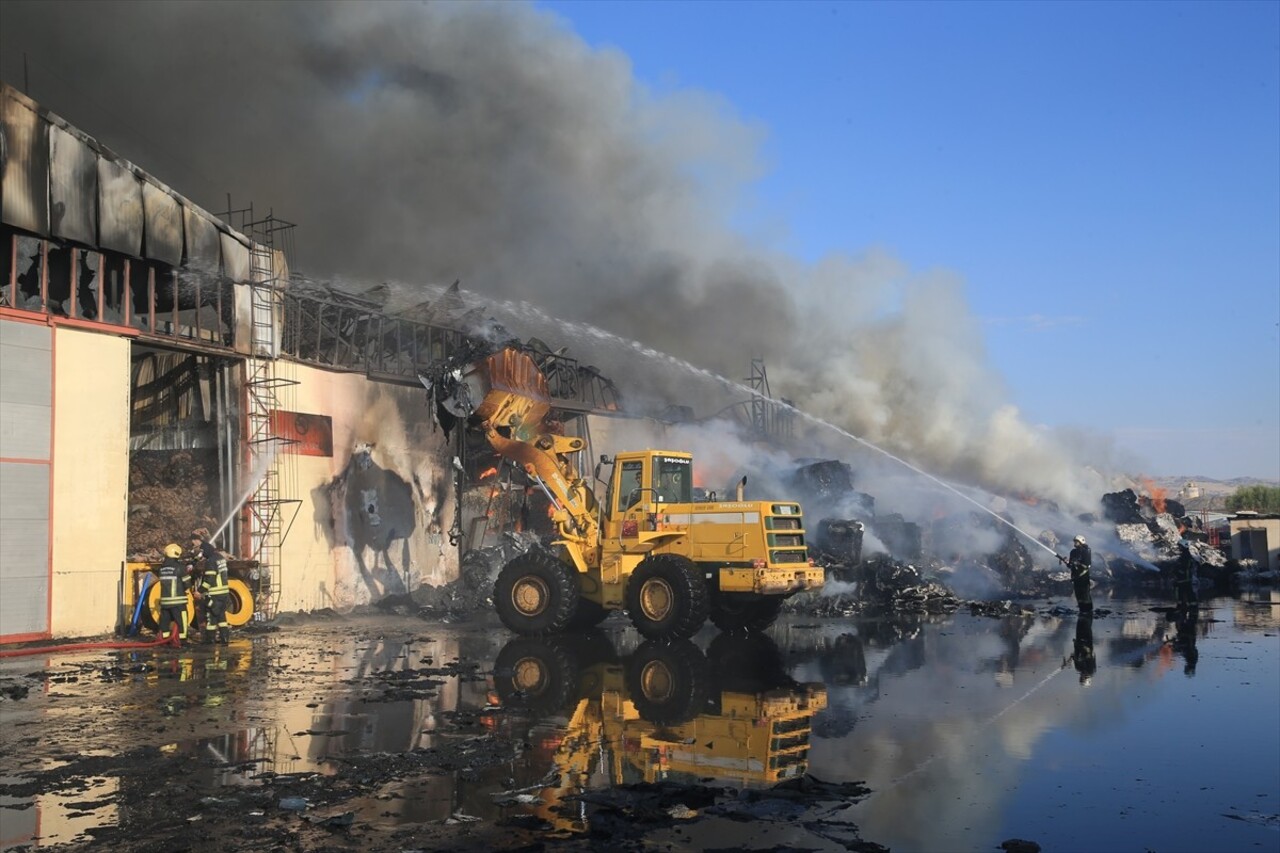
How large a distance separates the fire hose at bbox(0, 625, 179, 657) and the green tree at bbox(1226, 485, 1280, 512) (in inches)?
2939

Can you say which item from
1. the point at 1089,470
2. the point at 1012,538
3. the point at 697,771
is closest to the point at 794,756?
the point at 697,771

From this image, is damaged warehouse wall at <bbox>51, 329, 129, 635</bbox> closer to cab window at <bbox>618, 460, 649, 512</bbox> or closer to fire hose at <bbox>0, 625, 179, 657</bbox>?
fire hose at <bbox>0, 625, 179, 657</bbox>

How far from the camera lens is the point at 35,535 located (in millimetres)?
16312

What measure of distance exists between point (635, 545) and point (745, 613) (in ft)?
7.35

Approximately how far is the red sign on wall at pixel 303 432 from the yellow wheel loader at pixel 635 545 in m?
5.24

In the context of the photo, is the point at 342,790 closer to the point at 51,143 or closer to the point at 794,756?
the point at 794,756

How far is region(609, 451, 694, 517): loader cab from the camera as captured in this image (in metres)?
15.9

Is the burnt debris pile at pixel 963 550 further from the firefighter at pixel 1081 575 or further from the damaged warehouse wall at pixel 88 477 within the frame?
the damaged warehouse wall at pixel 88 477

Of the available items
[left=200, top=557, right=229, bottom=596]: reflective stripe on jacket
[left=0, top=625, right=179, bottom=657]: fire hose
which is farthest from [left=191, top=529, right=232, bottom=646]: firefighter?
[left=0, top=625, right=179, bottom=657]: fire hose

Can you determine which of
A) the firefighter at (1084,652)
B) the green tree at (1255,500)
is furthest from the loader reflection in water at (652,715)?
the green tree at (1255,500)

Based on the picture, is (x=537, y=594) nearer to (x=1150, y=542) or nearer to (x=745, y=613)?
(x=745, y=613)

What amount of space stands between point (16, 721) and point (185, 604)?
20.4 feet

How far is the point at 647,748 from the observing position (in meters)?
8.35

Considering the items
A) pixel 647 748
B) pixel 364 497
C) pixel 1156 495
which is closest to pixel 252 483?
pixel 364 497
